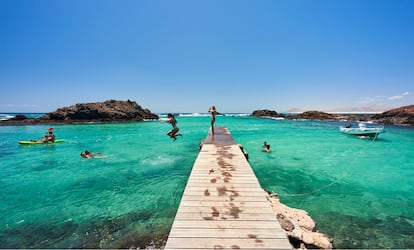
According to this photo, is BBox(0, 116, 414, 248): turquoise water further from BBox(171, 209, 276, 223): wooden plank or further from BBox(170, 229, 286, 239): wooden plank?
BBox(170, 229, 286, 239): wooden plank

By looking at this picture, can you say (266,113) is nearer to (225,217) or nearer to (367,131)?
(367,131)

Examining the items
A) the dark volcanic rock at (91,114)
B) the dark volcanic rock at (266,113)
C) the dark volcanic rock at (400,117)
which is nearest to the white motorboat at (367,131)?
the dark volcanic rock at (400,117)

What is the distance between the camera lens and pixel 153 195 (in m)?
9.55

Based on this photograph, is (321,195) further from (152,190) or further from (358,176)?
(152,190)

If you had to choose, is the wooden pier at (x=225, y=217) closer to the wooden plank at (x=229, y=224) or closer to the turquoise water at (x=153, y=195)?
the wooden plank at (x=229, y=224)

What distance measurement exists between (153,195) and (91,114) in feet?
196

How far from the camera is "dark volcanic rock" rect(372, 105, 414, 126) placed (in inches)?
1827

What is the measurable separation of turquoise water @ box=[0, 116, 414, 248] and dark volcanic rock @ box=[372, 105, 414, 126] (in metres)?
41.7

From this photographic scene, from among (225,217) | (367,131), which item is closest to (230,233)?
(225,217)

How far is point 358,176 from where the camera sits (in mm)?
12297

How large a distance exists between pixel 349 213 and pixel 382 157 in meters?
13.6

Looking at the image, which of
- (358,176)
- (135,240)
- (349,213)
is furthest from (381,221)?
(135,240)

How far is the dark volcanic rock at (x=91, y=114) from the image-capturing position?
55.3 metres

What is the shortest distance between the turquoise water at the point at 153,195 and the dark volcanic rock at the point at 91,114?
4478 centimetres
